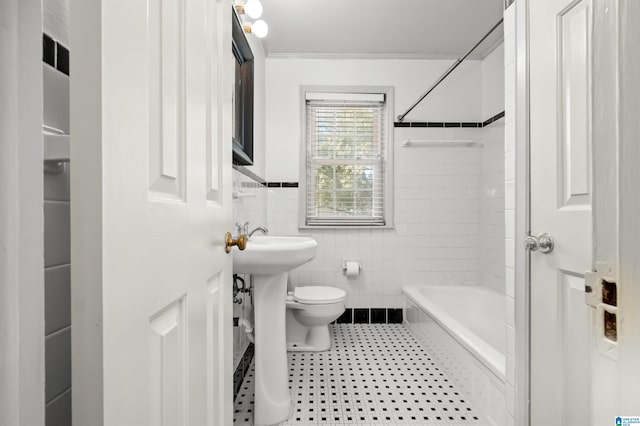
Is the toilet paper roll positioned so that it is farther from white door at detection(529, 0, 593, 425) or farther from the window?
white door at detection(529, 0, 593, 425)

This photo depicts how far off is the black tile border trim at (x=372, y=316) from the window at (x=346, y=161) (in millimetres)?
784

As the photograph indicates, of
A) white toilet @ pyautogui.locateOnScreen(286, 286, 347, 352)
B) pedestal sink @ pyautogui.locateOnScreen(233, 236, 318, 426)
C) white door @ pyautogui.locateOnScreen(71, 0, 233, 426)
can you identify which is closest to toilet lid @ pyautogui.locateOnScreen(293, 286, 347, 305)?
white toilet @ pyautogui.locateOnScreen(286, 286, 347, 352)

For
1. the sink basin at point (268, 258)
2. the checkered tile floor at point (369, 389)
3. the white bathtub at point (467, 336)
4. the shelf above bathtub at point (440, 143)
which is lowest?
the checkered tile floor at point (369, 389)

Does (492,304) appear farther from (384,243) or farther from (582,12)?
(582,12)

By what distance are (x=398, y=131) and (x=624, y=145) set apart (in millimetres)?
2681

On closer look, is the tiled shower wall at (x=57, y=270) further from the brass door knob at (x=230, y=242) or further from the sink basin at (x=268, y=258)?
the sink basin at (x=268, y=258)

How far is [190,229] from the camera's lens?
0.59 metres

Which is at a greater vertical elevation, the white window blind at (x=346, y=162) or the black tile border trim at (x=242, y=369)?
the white window blind at (x=346, y=162)

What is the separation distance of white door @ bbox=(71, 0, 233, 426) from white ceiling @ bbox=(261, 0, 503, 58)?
174 centimetres

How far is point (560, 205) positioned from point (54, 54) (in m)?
1.28

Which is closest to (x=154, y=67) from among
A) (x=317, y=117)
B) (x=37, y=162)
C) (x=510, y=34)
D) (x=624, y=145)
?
(x=37, y=162)

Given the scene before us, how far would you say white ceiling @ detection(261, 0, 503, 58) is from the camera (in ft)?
7.01

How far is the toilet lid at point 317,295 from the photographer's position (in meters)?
2.15

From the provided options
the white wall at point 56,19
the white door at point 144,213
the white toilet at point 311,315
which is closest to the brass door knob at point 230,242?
the white door at point 144,213
